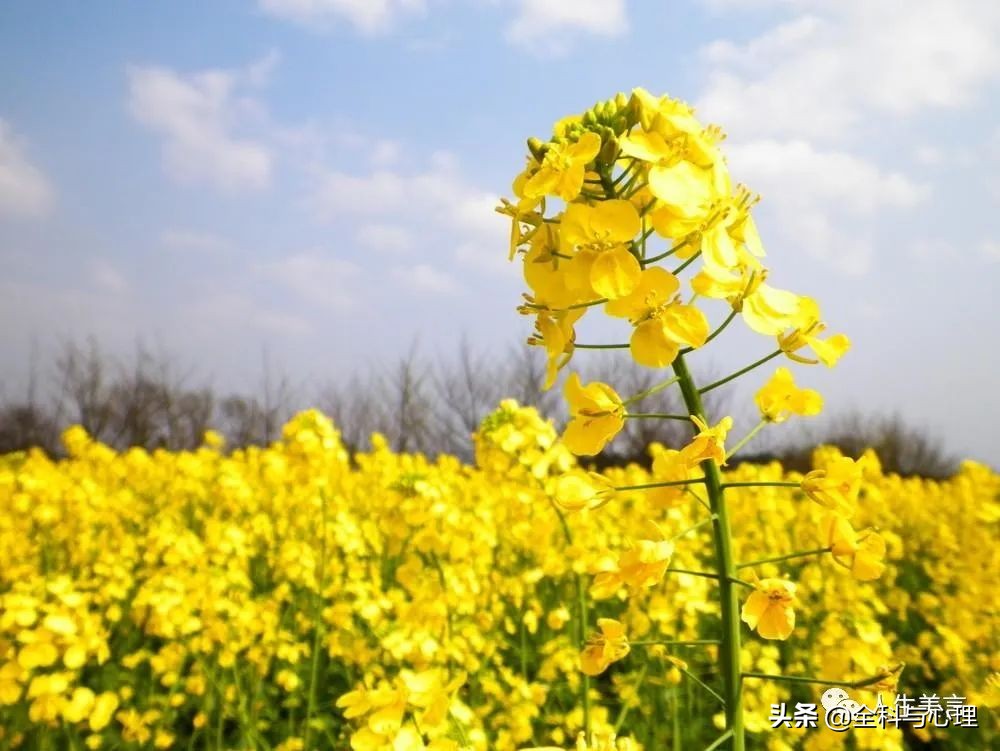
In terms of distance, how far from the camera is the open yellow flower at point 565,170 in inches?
45.3

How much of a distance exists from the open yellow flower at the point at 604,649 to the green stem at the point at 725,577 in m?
0.16

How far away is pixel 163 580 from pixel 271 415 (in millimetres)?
16726

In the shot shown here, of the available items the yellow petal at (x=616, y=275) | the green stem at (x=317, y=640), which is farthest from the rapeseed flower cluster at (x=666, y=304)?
the green stem at (x=317, y=640)

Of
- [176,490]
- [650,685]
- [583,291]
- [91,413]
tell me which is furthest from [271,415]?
[583,291]

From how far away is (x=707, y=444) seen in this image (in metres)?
1.08

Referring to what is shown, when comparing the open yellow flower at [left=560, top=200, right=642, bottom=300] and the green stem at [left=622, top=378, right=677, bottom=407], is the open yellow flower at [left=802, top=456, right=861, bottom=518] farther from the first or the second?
the open yellow flower at [left=560, top=200, right=642, bottom=300]

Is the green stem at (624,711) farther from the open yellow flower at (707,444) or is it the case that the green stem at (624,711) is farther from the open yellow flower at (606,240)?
the open yellow flower at (606,240)

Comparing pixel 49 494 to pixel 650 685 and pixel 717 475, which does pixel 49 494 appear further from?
Answer: pixel 717 475

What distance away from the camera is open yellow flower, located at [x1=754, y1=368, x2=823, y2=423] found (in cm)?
127

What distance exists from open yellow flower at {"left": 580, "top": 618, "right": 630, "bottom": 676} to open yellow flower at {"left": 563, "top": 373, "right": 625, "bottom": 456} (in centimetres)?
29

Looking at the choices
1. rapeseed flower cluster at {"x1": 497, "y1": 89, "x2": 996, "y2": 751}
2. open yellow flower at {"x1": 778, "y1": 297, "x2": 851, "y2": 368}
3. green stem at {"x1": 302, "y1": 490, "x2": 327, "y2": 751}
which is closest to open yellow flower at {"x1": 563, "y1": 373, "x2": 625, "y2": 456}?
rapeseed flower cluster at {"x1": 497, "y1": 89, "x2": 996, "y2": 751}

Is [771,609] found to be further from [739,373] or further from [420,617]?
[420,617]

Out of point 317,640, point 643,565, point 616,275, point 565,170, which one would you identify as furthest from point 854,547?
point 317,640

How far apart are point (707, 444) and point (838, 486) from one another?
0.23 m
